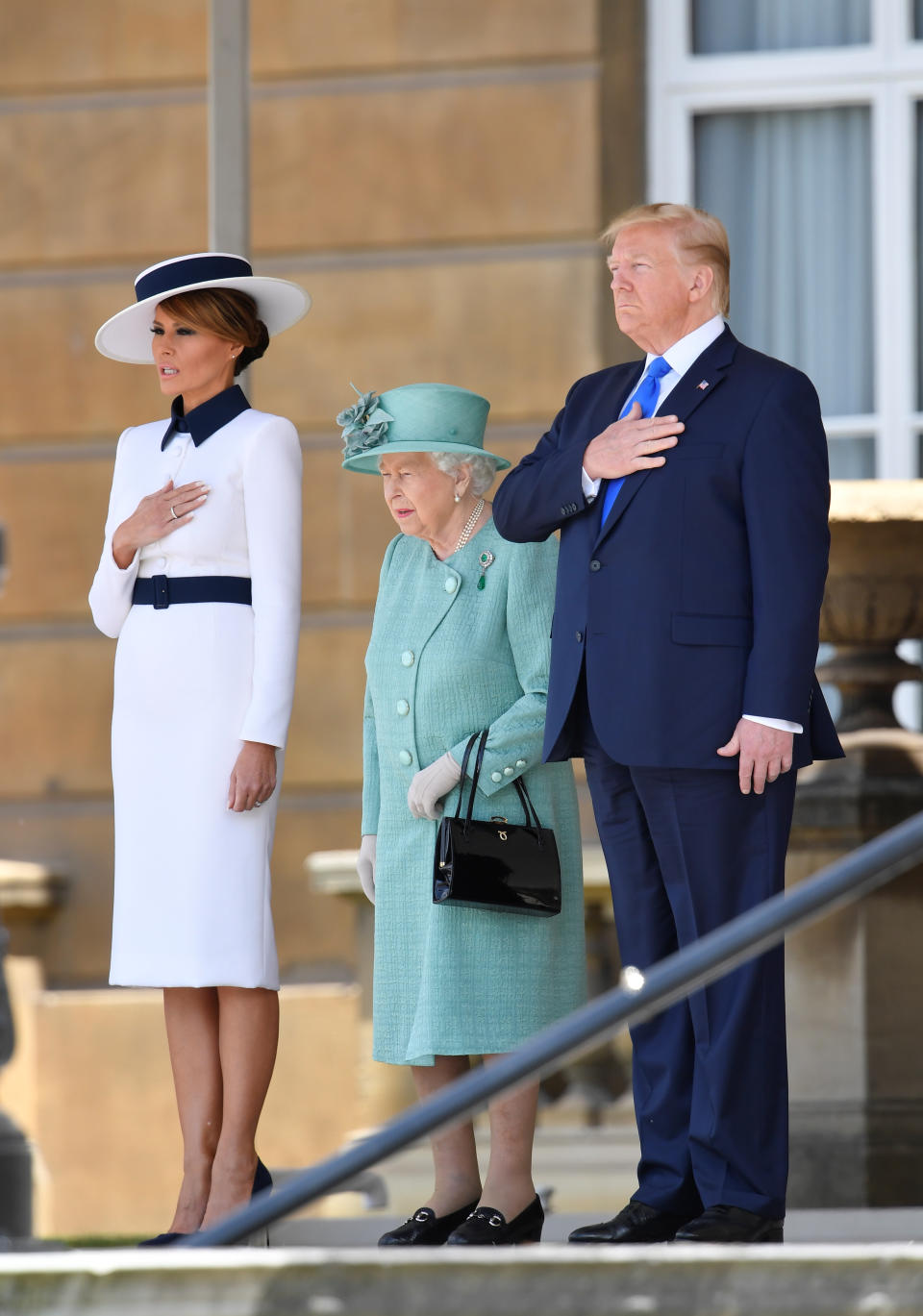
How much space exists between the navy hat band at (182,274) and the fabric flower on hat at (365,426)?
1.15 ft

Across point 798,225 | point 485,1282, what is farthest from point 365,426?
point 798,225

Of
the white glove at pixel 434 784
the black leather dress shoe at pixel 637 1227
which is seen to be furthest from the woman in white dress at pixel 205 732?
the black leather dress shoe at pixel 637 1227

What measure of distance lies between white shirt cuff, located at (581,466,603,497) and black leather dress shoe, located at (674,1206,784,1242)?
1.11m

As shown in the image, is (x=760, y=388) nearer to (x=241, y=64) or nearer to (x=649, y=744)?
(x=649, y=744)

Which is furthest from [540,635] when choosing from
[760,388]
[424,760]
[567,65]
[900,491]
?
[567,65]

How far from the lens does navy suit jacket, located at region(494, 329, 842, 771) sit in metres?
2.95

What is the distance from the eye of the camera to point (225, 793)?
339cm

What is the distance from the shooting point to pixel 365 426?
3.39 meters

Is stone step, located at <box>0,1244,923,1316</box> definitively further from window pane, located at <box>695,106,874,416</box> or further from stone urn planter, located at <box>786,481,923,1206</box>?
window pane, located at <box>695,106,874,416</box>

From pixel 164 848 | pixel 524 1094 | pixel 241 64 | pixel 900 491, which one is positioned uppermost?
pixel 241 64

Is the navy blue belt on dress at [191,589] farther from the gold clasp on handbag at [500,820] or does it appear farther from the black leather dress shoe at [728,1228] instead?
the black leather dress shoe at [728,1228]

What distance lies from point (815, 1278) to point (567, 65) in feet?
15.8

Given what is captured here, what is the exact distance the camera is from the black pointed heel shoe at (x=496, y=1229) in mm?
3016

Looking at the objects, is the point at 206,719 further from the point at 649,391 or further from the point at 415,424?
the point at 649,391
